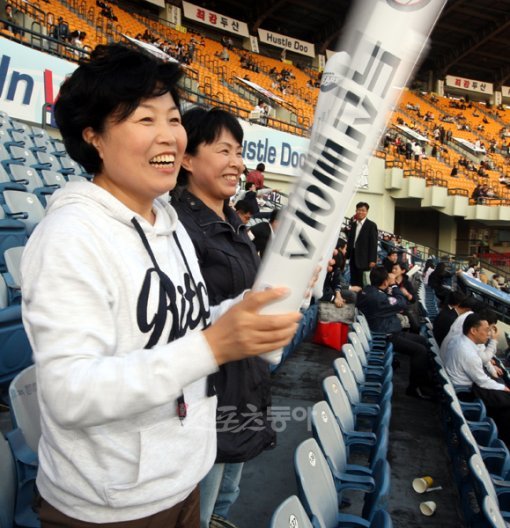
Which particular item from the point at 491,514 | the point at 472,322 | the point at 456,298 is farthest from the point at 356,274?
the point at 491,514

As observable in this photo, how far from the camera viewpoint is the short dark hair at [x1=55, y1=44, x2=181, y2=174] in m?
0.79

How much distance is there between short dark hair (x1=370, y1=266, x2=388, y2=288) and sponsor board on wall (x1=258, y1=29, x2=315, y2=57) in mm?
20769

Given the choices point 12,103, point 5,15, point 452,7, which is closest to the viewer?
point 12,103

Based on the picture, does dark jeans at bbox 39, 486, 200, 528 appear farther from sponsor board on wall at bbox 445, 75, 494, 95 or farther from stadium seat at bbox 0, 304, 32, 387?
sponsor board on wall at bbox 445, 75, 494, 95

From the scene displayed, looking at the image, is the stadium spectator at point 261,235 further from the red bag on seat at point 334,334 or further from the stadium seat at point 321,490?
the red bag on seat at point 334,334

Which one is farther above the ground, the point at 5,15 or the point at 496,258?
the point at 5,15

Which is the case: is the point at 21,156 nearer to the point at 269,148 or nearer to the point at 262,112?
the point at 269,148

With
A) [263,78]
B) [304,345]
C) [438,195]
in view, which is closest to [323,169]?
[304,345]

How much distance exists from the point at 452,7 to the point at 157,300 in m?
25.6

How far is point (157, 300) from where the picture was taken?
765 millimetres

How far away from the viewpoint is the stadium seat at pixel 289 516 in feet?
3.68

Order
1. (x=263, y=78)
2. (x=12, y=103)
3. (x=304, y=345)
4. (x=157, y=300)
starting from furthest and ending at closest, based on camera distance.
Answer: (x=263, y=78) < (x=12, y=103) < (x=304, y=345) < (x=157, y=300)

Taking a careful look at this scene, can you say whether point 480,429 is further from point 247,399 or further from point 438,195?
point 438,195

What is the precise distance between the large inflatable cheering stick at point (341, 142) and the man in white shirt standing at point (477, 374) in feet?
10.7
